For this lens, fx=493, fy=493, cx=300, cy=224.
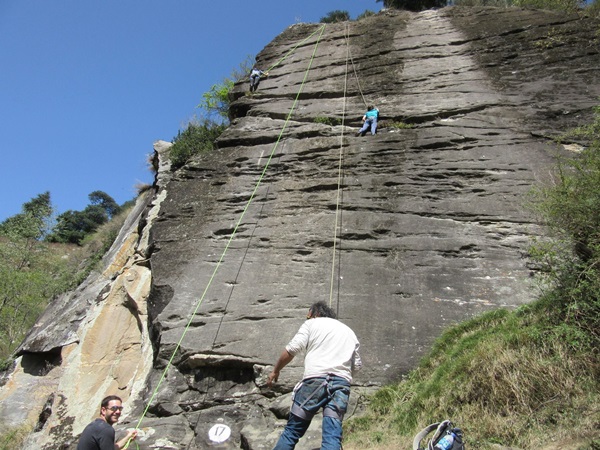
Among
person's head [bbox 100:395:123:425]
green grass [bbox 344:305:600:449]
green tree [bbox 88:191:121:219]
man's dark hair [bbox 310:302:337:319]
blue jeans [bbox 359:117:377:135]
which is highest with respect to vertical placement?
blue jeans [bbox 359:117:377:135]

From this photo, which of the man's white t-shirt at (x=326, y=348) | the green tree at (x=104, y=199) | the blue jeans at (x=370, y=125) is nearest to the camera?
the man's white t-shirt at (x=326, y=348)

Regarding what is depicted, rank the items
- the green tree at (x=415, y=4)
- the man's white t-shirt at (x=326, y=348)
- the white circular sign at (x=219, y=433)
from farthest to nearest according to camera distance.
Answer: the green tree at (x=415, y=4)
the white circular sign at (x=219, y=433)
the man's white t-shirt at (x=326, y=348)

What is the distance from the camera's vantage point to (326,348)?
470 cm

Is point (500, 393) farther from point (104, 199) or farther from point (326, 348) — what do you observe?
point (104, 199)

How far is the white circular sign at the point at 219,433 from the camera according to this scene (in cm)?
627

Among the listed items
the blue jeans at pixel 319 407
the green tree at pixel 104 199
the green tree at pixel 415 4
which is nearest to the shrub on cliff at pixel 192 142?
the blue jeans at pixel 319 407

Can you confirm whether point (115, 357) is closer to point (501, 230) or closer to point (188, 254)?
point (188, 254)

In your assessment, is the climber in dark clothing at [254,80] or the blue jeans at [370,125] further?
the climber in dark clothing at [254,80]

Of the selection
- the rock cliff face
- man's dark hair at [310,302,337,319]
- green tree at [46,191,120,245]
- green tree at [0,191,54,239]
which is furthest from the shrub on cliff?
green tree at [46,191,120,245]

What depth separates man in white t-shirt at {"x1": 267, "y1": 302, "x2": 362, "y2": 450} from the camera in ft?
14.4

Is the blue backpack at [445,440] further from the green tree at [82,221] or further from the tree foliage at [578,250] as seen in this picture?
the green tree at [82,221]

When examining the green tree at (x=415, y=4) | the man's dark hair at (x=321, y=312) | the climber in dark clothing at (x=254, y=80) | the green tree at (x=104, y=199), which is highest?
the green tree at (x=415, y=4)

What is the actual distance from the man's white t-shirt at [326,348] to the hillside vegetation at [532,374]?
1492 millimetres

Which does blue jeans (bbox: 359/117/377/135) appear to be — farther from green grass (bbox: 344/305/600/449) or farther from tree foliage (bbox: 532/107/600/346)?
green grass (bbox: 344/305/600/449)
